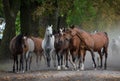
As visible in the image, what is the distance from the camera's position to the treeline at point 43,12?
1583 inches

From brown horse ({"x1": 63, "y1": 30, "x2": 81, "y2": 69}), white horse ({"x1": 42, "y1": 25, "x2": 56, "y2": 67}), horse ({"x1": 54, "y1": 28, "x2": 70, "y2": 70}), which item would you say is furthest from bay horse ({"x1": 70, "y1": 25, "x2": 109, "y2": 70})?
white horse ({"x1": 42, "y1": 25, "x2": 56, "y2": 67})

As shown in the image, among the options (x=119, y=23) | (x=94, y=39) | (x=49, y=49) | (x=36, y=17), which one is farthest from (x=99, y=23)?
(x=94, y=39)

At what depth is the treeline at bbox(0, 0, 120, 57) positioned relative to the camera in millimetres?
40219

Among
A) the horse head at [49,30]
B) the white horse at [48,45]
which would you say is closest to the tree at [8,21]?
the white horse at [48,45]

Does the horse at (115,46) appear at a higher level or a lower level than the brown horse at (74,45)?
higher

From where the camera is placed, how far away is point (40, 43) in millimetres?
36656

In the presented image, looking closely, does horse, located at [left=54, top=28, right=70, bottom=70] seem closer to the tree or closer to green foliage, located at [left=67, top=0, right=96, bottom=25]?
the tree

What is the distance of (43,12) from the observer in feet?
136

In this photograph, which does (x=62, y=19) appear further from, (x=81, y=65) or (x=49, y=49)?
(x=81, y=65)

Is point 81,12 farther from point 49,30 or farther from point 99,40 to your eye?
point 99,40

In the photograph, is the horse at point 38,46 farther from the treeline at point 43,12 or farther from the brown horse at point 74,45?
the brown horse at point 74,45

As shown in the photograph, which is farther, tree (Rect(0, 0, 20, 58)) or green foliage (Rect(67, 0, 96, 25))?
green foliage (Rect(67, 0, 96, 25))

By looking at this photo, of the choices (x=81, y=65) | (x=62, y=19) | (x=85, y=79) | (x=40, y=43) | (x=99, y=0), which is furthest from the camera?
(x=62, y=19)

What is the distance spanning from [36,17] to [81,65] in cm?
1400
